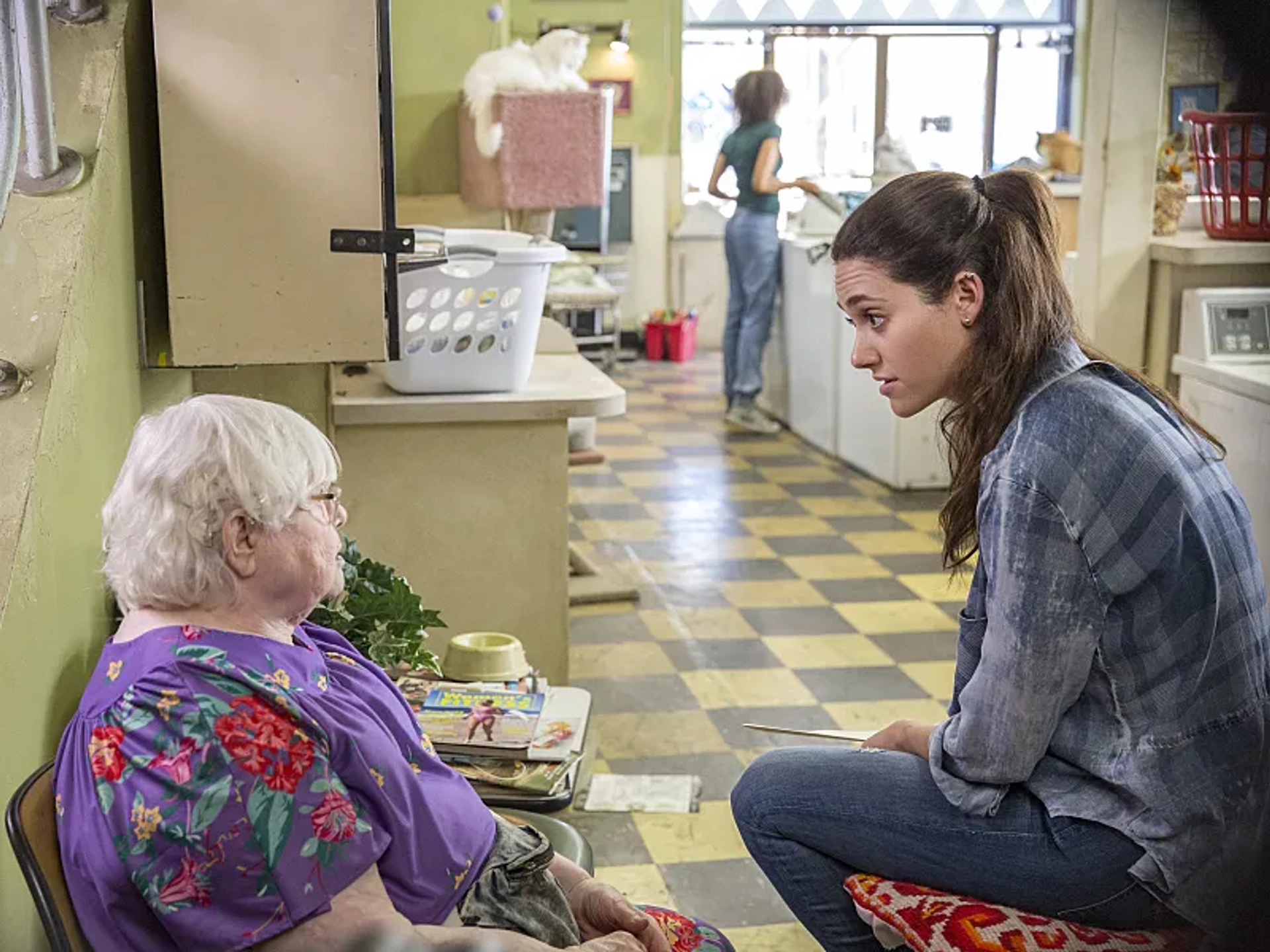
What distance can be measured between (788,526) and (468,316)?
258 centimetres

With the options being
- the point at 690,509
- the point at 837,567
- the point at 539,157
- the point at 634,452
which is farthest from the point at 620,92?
the point at 539,157

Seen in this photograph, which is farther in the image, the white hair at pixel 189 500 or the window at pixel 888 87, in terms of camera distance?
the window at pixel 888 87

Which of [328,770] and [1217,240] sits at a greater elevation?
[1217,240]

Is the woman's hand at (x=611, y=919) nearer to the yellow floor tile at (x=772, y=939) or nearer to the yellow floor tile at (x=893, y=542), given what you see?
the yellow floor tile at (x=772, y=939)

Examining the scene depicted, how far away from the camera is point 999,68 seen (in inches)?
407

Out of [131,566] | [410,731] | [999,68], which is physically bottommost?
[410,731]

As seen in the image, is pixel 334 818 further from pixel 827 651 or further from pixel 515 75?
pixel 515 75

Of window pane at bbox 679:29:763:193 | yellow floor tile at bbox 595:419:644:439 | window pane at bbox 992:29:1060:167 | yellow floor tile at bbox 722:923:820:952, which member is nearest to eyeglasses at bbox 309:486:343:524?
yellow floor tile at bbox 722:923:820:952

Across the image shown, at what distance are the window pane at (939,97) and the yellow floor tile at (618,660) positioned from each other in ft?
23.1

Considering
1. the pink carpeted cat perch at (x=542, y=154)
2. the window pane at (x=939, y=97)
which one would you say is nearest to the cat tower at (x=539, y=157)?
the pink carpeted cat perch at (x=542, y=154)

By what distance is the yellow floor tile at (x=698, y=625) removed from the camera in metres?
4.18

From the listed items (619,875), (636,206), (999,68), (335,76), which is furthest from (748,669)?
(999,68)

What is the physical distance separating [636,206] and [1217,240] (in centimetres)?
619

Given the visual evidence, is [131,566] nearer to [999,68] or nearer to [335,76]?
[335,76]
